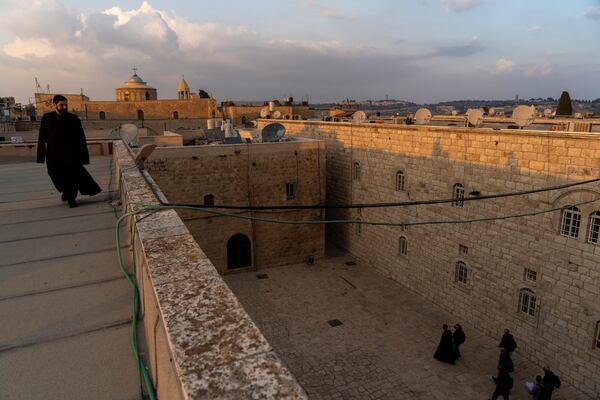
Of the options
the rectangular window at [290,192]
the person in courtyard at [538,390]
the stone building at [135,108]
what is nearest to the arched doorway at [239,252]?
the rectangular window at [290,192]

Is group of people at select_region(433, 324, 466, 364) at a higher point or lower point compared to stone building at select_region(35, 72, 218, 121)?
lower

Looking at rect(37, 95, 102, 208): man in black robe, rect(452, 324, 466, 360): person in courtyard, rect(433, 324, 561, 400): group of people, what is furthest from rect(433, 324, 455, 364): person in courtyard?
rect(37, 95, 102, 208): man in black robe

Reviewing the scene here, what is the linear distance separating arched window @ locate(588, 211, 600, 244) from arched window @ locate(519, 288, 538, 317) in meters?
2.29

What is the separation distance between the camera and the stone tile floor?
10.3m

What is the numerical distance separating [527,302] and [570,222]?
268cm

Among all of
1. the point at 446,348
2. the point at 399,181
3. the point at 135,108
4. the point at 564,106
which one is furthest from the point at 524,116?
the point at 135,108

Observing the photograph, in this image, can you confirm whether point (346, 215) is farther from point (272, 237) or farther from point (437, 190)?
point (437, 190)

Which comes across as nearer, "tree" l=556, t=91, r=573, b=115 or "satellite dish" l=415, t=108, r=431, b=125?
"satellite dish" l=415, t=108, r=431, b=125

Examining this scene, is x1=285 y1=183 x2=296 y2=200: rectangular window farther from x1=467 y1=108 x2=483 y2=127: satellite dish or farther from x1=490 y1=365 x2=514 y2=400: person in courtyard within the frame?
x1=490 y1=365 x2=514 y2=400: person in courtyard

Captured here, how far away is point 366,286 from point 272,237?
4878 mm

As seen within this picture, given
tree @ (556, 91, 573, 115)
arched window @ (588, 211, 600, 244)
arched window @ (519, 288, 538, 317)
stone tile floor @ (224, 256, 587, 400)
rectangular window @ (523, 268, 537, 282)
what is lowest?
stone tile floor @ (224, 256, 587, 400)

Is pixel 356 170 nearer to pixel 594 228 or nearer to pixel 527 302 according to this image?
pixel 527 302

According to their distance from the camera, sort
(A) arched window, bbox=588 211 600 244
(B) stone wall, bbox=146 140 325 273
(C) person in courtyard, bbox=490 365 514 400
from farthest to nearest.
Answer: (B) stone wall, bbox=146 140 325 273, (C) person in courtyard, bbox=490 365 514 400, (A) arched window, bbox=588 211 600 244

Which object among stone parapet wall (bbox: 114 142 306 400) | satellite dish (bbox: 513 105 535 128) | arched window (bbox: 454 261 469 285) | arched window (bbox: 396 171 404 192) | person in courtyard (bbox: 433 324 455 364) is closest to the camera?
stone parapet wall (bbox: 114 142 306 400)
